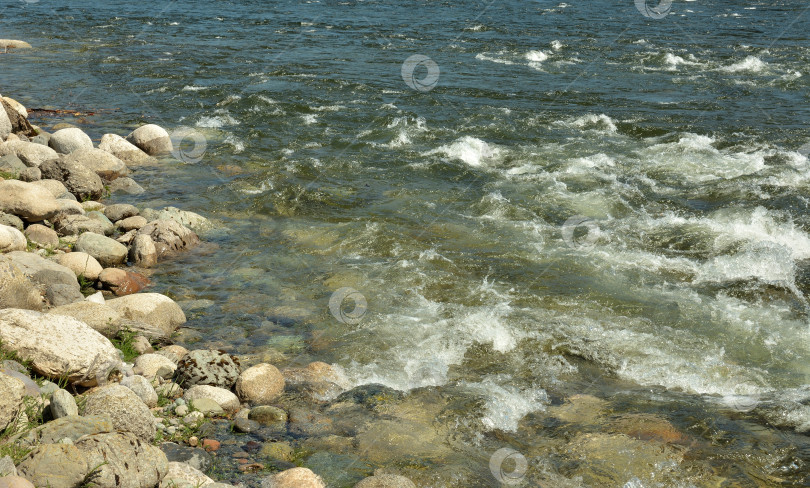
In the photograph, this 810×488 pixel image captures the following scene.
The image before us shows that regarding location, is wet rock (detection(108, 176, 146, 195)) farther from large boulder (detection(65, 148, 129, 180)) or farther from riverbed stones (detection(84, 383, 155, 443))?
riverbed stones (detection(84, 383, 155, 443))

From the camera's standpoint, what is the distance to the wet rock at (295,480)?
15.5 feet

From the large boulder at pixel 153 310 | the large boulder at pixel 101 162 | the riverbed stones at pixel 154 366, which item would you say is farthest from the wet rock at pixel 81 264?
the large boulder at pixel 101 162

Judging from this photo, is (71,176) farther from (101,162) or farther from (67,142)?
(67,142)

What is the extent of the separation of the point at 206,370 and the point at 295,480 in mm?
1571

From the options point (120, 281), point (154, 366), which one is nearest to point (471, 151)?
point (120, 281)

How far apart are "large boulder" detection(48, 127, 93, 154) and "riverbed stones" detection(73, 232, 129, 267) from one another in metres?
3.34

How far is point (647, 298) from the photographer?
7.56 m

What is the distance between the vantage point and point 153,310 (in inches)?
268

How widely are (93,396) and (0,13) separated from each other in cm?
2736

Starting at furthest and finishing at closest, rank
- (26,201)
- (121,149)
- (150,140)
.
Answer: (150,140) < (121,149) < (26,201)

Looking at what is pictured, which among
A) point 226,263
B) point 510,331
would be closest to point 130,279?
point 226,263

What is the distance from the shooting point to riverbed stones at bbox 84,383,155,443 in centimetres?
467

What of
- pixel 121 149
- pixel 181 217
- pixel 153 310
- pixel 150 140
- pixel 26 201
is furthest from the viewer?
pixel 150 140

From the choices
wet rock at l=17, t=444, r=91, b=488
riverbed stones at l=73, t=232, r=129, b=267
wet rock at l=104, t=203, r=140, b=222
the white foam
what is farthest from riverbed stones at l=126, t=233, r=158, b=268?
the white foam
